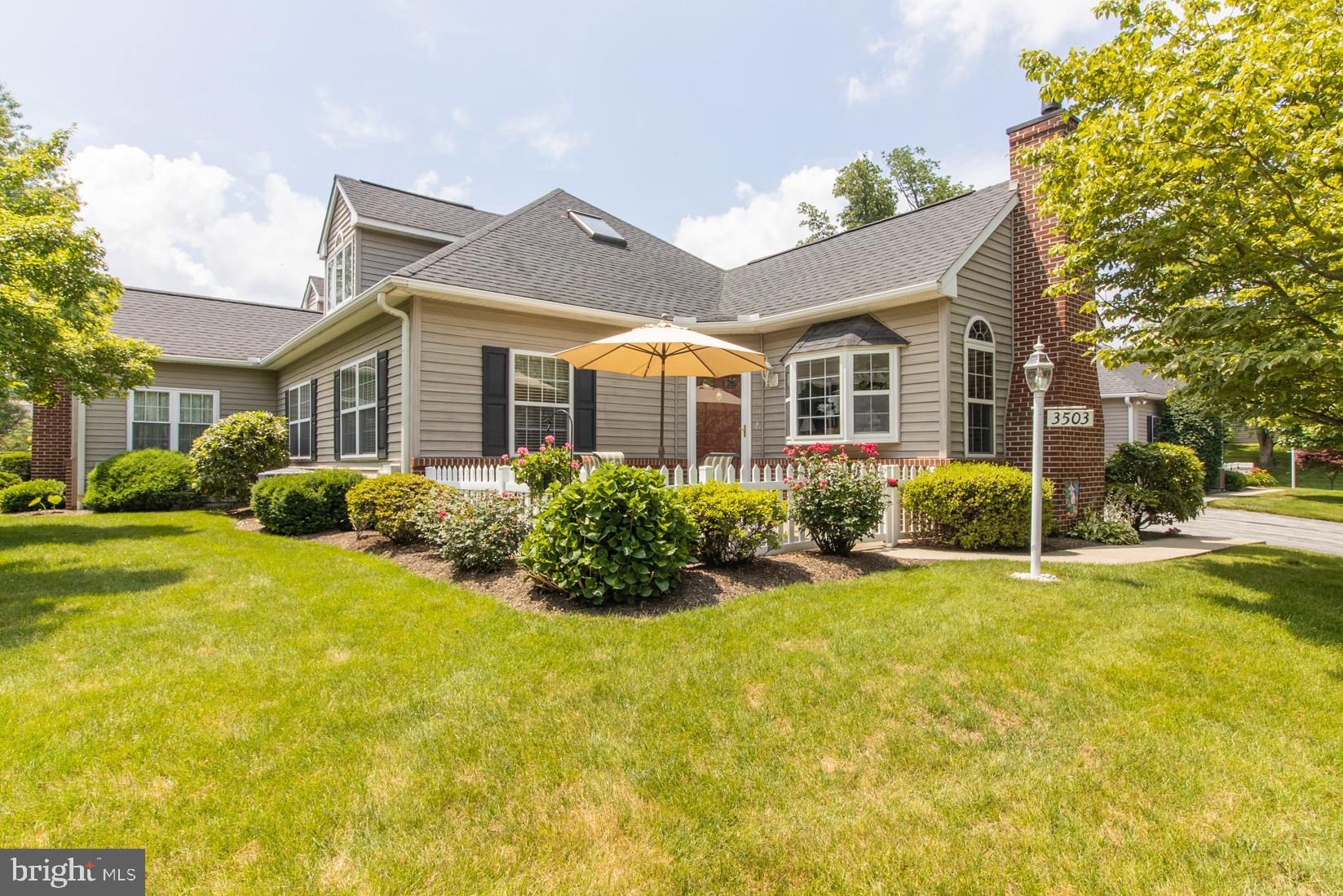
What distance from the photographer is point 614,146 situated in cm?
1181

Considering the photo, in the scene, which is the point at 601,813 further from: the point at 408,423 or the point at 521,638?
the point at 408,423

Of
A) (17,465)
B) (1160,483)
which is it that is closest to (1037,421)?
(1160,483)

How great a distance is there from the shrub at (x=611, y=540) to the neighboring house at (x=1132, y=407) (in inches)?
793

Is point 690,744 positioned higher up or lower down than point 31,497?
lower down

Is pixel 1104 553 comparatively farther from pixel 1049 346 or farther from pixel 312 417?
pixel 312 417

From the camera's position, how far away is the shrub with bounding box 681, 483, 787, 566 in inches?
227

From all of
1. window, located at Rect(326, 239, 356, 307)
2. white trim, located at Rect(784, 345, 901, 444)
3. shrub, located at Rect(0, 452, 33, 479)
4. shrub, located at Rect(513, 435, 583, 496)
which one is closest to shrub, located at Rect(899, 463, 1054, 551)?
white trim, located at Rect(784, 345, 901, 444)

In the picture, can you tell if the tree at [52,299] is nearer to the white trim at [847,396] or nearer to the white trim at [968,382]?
the white trim at [847,396]

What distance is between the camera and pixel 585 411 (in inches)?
395

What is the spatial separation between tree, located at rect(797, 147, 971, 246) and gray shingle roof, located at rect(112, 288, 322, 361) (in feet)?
67.1

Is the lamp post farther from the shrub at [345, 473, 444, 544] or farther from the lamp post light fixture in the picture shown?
the shrub at [345, 473, 444, 544]

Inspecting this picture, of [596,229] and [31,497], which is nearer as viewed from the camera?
[596,229]

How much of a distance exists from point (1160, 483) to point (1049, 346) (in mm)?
2691

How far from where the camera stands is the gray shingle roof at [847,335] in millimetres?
9336
